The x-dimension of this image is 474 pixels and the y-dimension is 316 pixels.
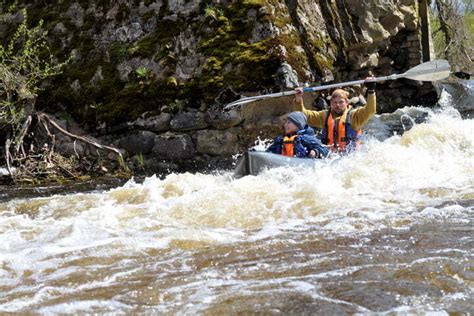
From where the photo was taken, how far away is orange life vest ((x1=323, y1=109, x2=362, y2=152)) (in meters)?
8.17

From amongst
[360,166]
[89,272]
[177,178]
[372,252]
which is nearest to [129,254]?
[89,272]

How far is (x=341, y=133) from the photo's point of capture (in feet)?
26.9

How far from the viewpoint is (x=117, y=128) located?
33.3ft

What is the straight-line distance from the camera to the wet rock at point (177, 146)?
9.95 meters

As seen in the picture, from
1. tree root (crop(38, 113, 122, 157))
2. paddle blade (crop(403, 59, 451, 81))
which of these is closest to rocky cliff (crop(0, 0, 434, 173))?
tree root (crop(38, 113, 122, 157))

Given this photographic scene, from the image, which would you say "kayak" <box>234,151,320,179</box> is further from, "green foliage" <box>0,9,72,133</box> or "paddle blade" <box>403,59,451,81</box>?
"green foliage" <box>0,9,72,133</box>

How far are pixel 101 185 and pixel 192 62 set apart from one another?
292 cm

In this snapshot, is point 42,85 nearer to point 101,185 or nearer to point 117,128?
point 117,128

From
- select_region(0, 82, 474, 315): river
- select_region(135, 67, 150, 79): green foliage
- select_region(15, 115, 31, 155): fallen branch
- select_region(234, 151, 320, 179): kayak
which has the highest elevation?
select_region(135, 67, 150, 79): green foliage

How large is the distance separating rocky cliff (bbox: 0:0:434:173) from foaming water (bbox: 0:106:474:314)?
8.61 feet

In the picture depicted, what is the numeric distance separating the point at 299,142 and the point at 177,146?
119 inches

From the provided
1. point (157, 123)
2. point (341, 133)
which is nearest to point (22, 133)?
point (157, 123)

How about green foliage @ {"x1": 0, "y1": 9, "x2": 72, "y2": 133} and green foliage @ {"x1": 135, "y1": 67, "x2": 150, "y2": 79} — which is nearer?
green foliage @ {"x1": 0, "y1": 9, "x2": 72, "y2": 133}

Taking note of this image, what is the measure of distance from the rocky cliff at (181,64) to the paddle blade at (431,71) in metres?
1.80
